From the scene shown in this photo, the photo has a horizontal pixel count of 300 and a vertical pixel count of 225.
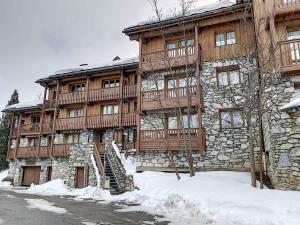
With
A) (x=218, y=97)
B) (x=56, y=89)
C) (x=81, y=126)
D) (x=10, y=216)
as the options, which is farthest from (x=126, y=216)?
(x=56, y=89)

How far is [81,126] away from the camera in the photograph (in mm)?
23406

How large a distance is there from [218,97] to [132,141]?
28.5 feet

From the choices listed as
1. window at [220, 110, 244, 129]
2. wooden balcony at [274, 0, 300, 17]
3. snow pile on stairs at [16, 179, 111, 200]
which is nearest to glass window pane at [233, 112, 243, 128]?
window at [220, 110, 244, 129]

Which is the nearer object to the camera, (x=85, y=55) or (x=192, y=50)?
(x=192, y=50)

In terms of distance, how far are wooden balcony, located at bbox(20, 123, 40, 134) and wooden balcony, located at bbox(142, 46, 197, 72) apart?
1601cm

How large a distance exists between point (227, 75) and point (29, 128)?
2223 cm

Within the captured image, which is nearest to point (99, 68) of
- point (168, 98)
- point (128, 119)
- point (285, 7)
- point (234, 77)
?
point (128, 119)

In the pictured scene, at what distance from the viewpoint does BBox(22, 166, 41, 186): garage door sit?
26.7 meters

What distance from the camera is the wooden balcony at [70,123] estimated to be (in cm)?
2352

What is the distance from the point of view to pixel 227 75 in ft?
55.5

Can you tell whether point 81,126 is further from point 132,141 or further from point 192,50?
point 192,50

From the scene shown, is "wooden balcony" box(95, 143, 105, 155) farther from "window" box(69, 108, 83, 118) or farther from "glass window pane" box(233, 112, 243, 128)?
"glass window pane" box(233, 112, 243, 128)

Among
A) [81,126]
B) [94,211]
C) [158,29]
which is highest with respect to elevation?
[158,29]

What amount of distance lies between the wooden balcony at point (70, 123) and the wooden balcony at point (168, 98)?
847cm
